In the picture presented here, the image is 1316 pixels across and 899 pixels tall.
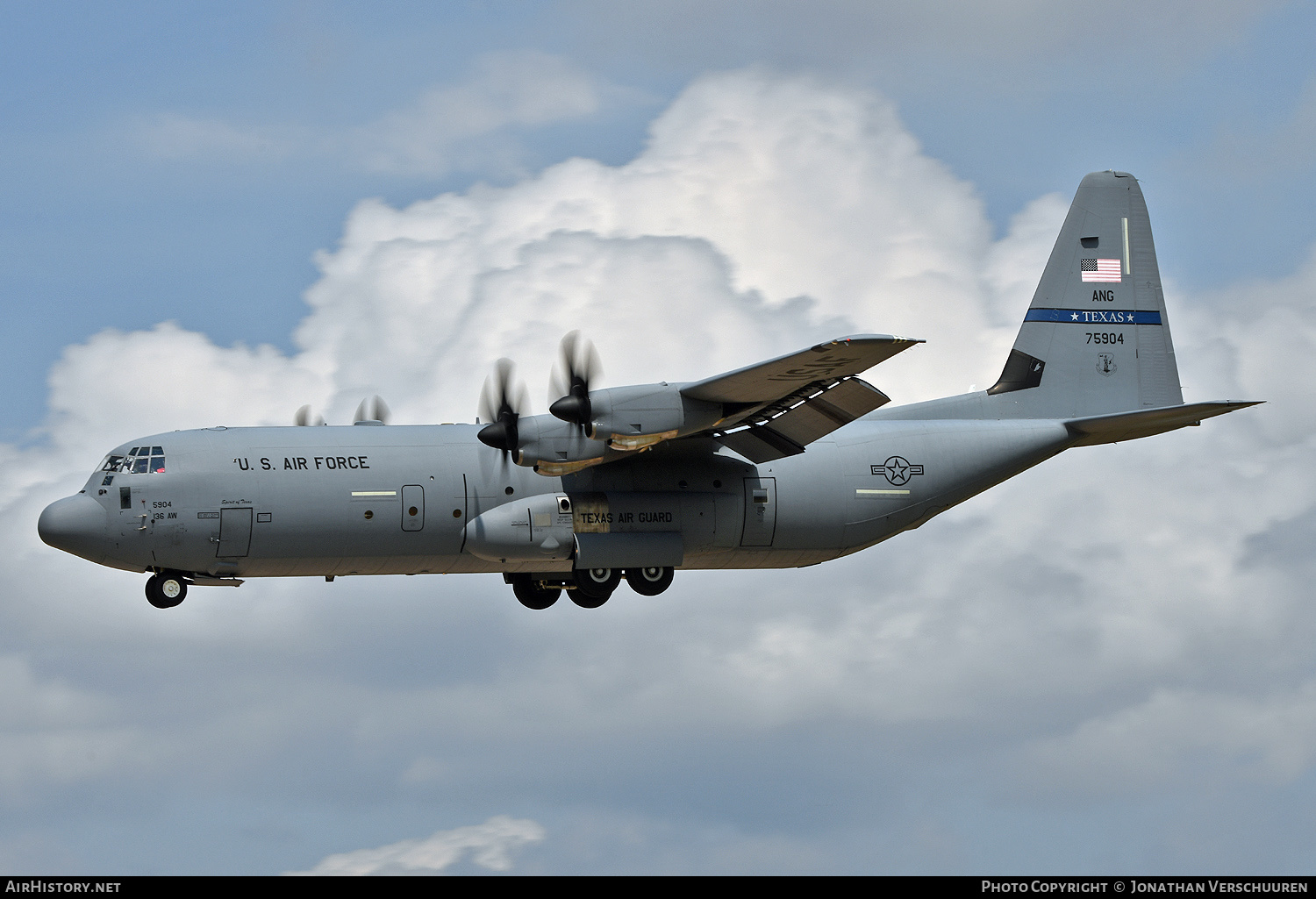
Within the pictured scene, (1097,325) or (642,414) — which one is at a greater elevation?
(1097,325)

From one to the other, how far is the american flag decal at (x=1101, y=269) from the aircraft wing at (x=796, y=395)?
8337 millimetres

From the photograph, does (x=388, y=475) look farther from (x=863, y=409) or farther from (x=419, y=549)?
(x=863, y=409)

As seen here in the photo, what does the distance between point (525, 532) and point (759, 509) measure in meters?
4.53

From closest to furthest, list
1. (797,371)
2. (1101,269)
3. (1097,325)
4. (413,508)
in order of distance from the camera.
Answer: (797,371) → (413,508) → (1097,325) → (1101,269)

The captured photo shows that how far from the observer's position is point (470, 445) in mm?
30219

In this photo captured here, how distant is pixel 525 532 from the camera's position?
2966 cm

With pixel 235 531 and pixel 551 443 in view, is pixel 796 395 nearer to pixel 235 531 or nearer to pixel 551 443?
pixel 551 443

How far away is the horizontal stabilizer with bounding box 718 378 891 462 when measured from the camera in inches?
1120

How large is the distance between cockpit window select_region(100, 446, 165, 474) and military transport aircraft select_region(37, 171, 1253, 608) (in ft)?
0.11

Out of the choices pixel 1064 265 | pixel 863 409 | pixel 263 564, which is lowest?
pixel 263 564

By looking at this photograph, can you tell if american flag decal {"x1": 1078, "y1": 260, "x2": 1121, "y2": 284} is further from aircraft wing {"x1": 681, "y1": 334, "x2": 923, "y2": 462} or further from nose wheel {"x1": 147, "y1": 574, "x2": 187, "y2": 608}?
nose wheel {"x1": 147, "y1": 574, "x2": 187, "y2": 608}

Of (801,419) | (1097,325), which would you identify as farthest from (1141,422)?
(801,419)

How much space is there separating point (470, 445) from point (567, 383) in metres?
3.04
